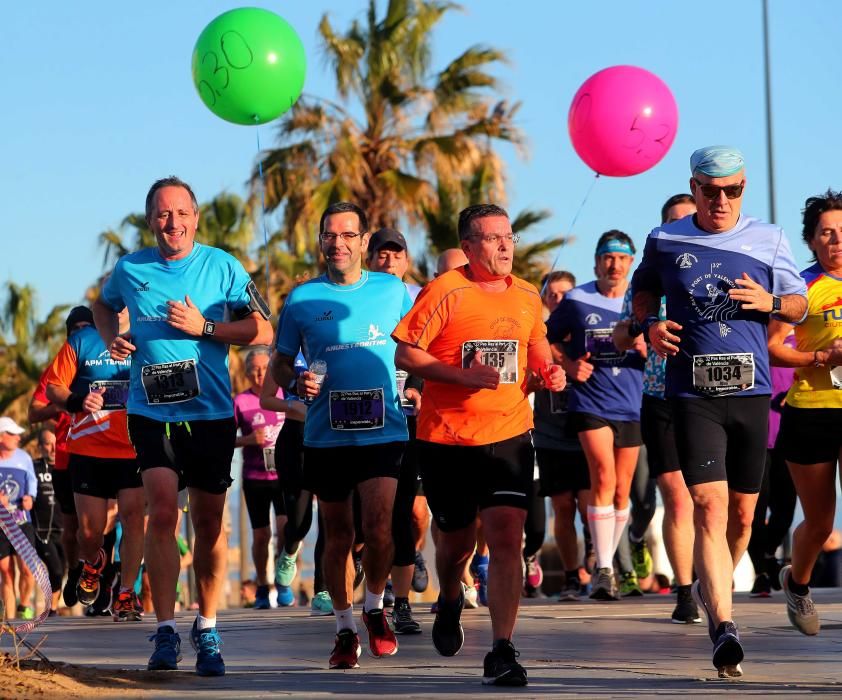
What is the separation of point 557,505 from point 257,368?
3098 millimetres

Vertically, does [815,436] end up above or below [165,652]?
above

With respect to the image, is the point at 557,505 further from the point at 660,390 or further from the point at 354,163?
the point at 354,163

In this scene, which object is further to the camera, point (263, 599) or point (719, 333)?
point (263, 599)

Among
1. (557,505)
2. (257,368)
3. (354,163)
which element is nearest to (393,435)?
(557,505)

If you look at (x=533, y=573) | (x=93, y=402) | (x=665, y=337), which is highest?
(x=93, y=402)

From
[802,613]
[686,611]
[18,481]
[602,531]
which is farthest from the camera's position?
[18,481]

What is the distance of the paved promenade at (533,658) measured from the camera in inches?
248

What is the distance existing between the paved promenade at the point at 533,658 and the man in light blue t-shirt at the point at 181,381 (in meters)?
0.48

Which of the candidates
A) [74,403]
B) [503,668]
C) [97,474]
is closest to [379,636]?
[503,668]

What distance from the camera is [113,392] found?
36.2 ft

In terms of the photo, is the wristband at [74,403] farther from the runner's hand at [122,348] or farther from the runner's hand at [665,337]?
the runner's hand at [665,337]

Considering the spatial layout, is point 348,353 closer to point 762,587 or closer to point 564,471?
point 564,471

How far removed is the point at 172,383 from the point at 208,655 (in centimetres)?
123

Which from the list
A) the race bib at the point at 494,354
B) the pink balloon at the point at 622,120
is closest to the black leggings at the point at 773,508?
the pink balloon at the point at 622,120
